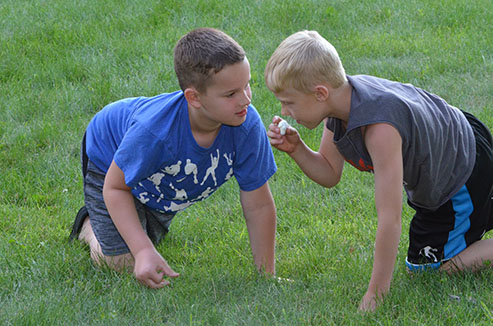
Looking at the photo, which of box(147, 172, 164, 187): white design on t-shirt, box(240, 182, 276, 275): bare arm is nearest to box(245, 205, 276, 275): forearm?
box(240, 182, 276, 275): bare arm

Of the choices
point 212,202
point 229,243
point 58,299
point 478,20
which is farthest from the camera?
point 478,20

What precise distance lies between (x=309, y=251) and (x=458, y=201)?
823mm

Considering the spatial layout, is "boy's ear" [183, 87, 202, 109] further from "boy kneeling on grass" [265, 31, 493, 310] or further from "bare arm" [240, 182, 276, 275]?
"bare arm" [240, 182, 276, 275]

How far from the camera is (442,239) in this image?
3164mm

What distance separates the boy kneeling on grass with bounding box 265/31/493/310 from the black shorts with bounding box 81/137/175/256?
97 centimetres

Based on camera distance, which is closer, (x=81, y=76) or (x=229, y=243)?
(x=229, y=243)

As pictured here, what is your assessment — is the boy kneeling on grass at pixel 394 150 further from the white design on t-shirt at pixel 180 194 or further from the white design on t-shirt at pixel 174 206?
the white design on t-shirt at pixel 174 206

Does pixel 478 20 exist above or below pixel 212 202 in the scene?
above

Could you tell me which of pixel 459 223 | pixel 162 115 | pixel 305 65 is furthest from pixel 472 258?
pixel 162 115

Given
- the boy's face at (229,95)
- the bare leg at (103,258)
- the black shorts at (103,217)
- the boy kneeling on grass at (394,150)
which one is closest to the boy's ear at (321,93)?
the boy kneeling on grass at (394,150)

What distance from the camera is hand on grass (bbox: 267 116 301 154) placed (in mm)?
2996

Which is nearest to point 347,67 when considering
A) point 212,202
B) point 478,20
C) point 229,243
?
point 478,20

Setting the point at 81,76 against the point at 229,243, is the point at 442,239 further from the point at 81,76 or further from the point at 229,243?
the point at 81,76

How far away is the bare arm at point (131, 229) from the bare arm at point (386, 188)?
3.05ft
